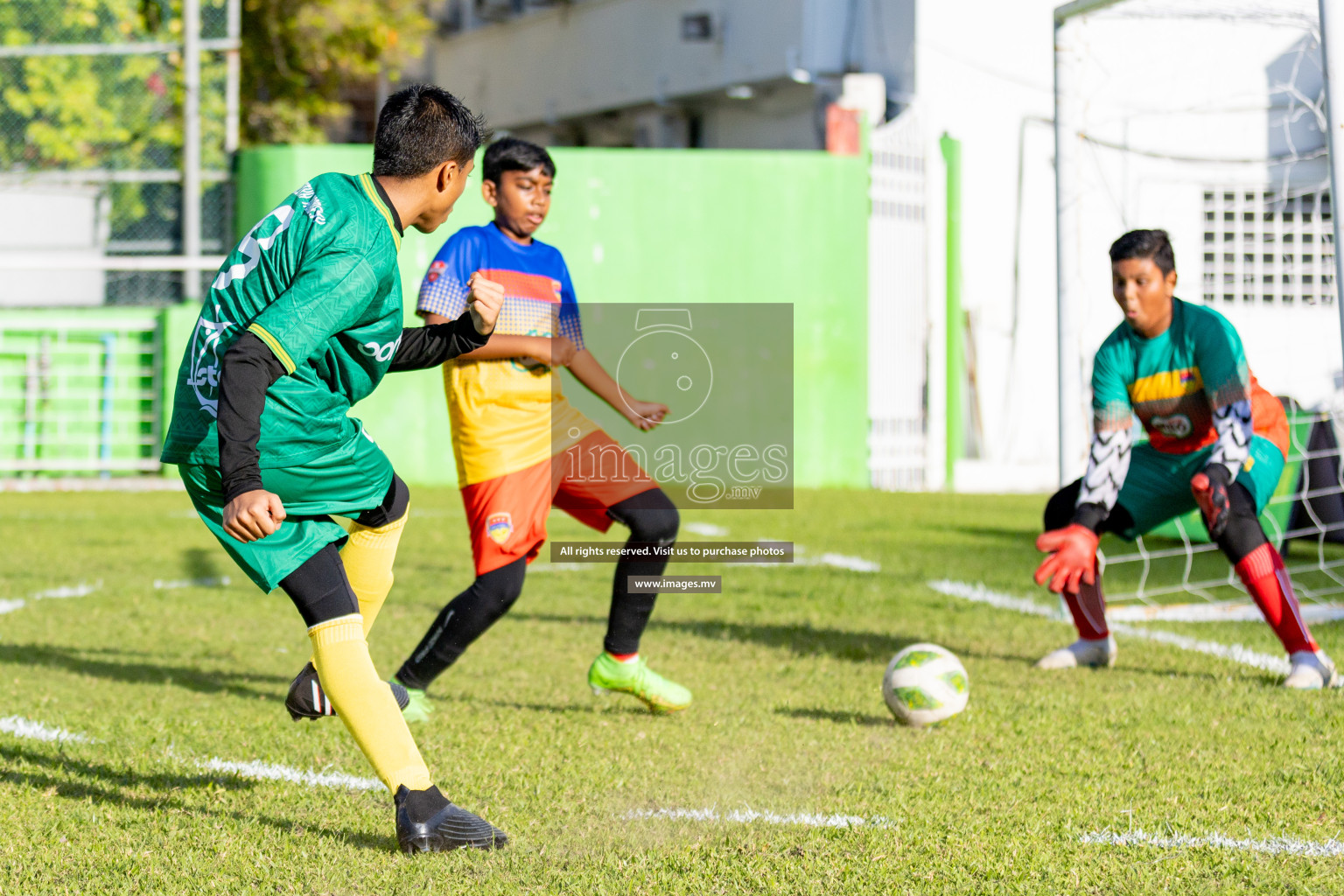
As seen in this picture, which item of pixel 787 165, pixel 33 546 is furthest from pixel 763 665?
pixel 787 165

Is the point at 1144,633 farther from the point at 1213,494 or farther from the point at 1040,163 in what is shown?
the point at 1040,163

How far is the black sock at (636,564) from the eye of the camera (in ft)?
15.9

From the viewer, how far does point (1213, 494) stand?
5191 millimetres

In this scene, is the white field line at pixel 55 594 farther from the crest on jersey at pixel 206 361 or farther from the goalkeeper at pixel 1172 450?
the goalkeeper at pixel 1172 450

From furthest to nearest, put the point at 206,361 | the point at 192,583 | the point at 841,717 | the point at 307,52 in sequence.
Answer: the point at 307,52 < the point at 192,583 < the point at 841,717 < the point at 206,361

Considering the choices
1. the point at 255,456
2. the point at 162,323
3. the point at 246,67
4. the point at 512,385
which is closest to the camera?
the point at 255,456

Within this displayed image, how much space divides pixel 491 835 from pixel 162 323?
37.4ft

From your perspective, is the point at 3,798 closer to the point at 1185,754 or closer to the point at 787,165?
the point at 1185,754

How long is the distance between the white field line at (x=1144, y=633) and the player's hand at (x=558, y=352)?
3.09m

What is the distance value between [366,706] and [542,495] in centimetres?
154

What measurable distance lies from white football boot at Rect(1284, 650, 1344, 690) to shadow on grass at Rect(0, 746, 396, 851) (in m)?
3.60

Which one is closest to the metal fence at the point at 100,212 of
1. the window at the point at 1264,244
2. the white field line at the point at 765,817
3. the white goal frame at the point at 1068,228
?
the white goal frame at the point at 1068,228

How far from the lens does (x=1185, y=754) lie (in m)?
4.34

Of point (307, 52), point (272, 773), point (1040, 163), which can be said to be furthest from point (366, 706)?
point (307, 52)
